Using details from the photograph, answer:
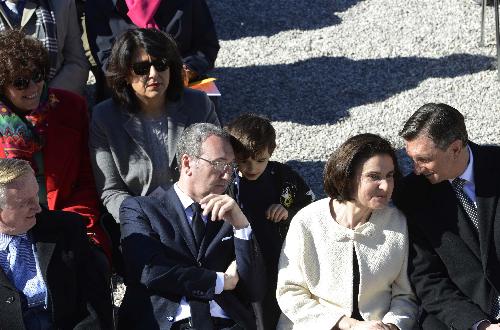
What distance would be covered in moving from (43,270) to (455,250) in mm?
1969

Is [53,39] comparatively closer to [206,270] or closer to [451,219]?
[206,270]

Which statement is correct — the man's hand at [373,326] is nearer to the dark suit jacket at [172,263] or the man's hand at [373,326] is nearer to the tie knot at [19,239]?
the dark suit jacket at [172,263]

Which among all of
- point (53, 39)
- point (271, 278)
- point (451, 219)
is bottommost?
point (271, 278)

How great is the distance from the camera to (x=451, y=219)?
455 cm

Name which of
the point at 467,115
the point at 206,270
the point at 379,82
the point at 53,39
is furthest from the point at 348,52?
the point at 206,270

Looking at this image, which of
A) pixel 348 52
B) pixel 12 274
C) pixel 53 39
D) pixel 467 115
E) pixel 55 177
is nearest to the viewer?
pixel 12 274

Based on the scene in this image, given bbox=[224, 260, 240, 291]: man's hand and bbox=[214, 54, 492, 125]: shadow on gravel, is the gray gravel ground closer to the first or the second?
bbox=[214, 54, 492, 125]: shadow on gravel

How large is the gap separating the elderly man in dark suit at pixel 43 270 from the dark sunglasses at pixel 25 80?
81 centimetres

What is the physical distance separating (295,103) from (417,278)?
3392mm

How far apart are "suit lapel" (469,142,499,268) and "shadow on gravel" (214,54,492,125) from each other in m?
2.95

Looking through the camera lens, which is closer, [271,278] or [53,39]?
[271,278]

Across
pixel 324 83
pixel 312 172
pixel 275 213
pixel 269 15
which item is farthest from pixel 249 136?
pixel 269 15

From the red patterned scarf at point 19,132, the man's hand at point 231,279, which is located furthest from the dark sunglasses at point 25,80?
the man's hand at point 231,279

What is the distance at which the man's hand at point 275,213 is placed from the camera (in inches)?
191
